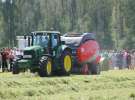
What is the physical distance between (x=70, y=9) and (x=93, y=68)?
56052 millimetres

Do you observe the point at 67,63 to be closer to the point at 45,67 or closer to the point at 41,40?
the point at 41,40

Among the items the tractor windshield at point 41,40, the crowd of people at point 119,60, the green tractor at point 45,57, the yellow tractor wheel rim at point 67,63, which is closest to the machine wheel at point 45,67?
the green tractor at point 45,57

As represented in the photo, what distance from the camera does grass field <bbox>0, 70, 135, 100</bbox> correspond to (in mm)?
19288

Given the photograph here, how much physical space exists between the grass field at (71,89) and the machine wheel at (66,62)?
305cm

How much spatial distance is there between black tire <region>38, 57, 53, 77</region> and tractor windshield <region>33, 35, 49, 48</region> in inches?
43.6

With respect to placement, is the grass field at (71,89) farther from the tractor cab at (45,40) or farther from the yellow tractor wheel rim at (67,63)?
the tractor cab at (45,40)

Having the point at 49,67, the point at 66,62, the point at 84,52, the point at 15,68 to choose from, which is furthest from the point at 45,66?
the point at 84,52

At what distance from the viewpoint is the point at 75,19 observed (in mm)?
86500

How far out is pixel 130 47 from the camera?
72.2 metres

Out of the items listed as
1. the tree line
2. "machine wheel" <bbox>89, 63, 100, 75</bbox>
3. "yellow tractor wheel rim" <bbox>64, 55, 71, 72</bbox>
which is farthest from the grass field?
the tree line

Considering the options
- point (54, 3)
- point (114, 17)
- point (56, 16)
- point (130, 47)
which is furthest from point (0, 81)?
point (54, 3)

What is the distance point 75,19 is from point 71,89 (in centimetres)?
6429

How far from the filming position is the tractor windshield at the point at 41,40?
29.4 meters

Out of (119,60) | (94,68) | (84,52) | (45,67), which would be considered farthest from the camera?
(119,60)
